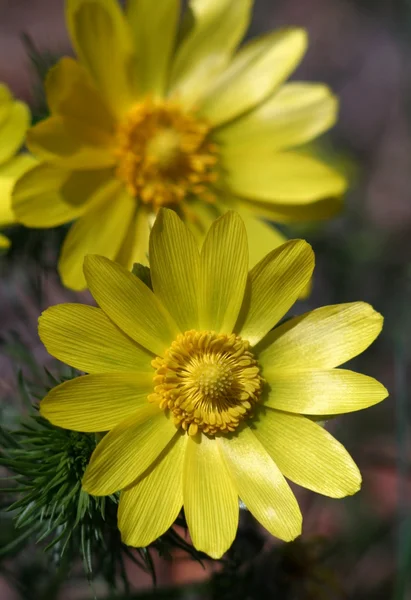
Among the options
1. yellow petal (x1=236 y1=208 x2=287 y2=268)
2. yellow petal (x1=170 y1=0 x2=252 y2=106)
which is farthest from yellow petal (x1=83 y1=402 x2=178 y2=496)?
yellow petal (x1=170 y1=0 x2=252 y2=106)

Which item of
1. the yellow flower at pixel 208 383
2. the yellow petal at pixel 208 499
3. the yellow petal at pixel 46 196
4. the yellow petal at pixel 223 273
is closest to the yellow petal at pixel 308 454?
the yellow flower at pixel 208 383

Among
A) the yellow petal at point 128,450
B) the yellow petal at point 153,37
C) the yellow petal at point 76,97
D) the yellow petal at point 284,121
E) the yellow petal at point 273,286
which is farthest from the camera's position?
the yellow petal at point 284,121

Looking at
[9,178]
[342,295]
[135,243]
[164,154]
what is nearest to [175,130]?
[164,154]

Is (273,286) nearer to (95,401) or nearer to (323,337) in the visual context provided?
(323,337)

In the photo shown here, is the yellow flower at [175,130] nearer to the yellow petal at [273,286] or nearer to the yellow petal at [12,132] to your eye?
the yellow petal at [12,132]

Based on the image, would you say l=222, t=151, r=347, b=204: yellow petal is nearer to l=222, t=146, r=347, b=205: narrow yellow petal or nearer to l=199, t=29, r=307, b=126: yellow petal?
l=222, t=146, r=347, b=205: narrow yellow petal

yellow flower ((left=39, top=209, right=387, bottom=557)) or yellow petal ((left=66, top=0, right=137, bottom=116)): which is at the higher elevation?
yellow petal ((left=66, top=0, right=137, bottom=116))
